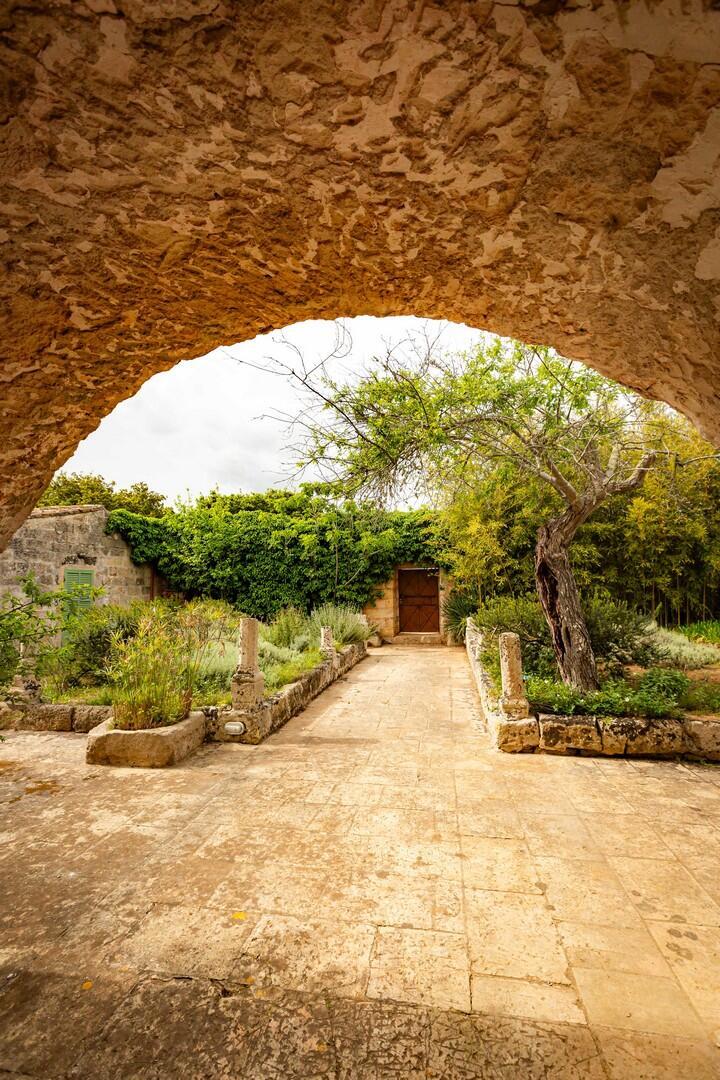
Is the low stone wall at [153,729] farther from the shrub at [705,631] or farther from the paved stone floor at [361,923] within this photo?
the shrub at [705,631]

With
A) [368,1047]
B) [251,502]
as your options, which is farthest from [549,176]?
[251,502]

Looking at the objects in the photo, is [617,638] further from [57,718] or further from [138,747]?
[57,718]

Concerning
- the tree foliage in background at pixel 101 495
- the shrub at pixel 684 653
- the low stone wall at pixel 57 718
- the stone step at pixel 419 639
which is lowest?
the low stone wall at pixel 57 718

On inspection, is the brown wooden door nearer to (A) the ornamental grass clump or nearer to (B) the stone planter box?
(A) the ornamental grass clump

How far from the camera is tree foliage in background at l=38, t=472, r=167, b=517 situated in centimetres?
1967

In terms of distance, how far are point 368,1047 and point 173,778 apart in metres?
2.92

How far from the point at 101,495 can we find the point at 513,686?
796 inches

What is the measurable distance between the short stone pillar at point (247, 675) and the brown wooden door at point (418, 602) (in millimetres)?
8935

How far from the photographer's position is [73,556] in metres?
10.7

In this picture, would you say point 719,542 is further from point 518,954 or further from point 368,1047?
point 368,1047

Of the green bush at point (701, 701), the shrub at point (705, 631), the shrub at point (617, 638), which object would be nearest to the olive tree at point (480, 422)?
the green bush at point (701, 701)

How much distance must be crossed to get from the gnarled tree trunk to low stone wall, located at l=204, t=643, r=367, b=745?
3.25m

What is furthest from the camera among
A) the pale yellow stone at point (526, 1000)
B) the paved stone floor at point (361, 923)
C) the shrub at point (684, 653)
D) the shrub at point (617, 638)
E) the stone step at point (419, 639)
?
the stone step at point (419, 639)

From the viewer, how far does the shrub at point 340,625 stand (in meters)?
10.3
